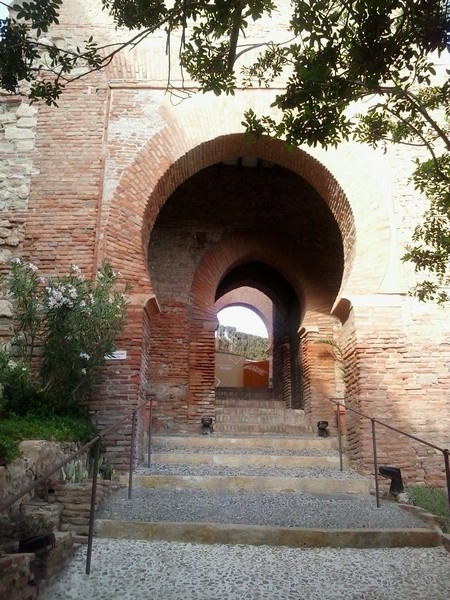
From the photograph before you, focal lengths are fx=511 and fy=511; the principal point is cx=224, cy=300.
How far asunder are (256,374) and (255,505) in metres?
14.9

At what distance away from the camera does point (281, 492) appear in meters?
5.32

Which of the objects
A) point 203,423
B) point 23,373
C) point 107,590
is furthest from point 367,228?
point 107,590

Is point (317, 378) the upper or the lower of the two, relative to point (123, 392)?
upper

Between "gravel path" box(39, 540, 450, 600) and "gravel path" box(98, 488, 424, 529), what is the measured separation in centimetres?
37

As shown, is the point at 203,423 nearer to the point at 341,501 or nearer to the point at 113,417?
the point at 113,417

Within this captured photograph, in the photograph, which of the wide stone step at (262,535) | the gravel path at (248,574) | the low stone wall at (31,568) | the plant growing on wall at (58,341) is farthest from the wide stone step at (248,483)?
the low stone wall at (31,568)

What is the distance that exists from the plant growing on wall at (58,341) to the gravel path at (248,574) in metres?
2.01

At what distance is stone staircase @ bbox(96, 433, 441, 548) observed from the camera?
3.96 metres

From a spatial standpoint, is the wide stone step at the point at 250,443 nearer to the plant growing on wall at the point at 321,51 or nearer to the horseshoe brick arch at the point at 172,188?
the horseshoe brick arch at the point at 172,188

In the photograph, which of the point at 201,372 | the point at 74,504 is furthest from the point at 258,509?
the point at 201,372

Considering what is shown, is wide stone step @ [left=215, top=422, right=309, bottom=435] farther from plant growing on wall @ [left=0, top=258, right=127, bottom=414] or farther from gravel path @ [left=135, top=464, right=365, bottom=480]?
plant growing on wall @ [left=0, top=258, right=127, bottom=414]

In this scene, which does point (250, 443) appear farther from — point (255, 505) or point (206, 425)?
point (255, 505)

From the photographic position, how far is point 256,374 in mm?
19516

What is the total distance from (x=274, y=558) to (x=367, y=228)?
181 inches
